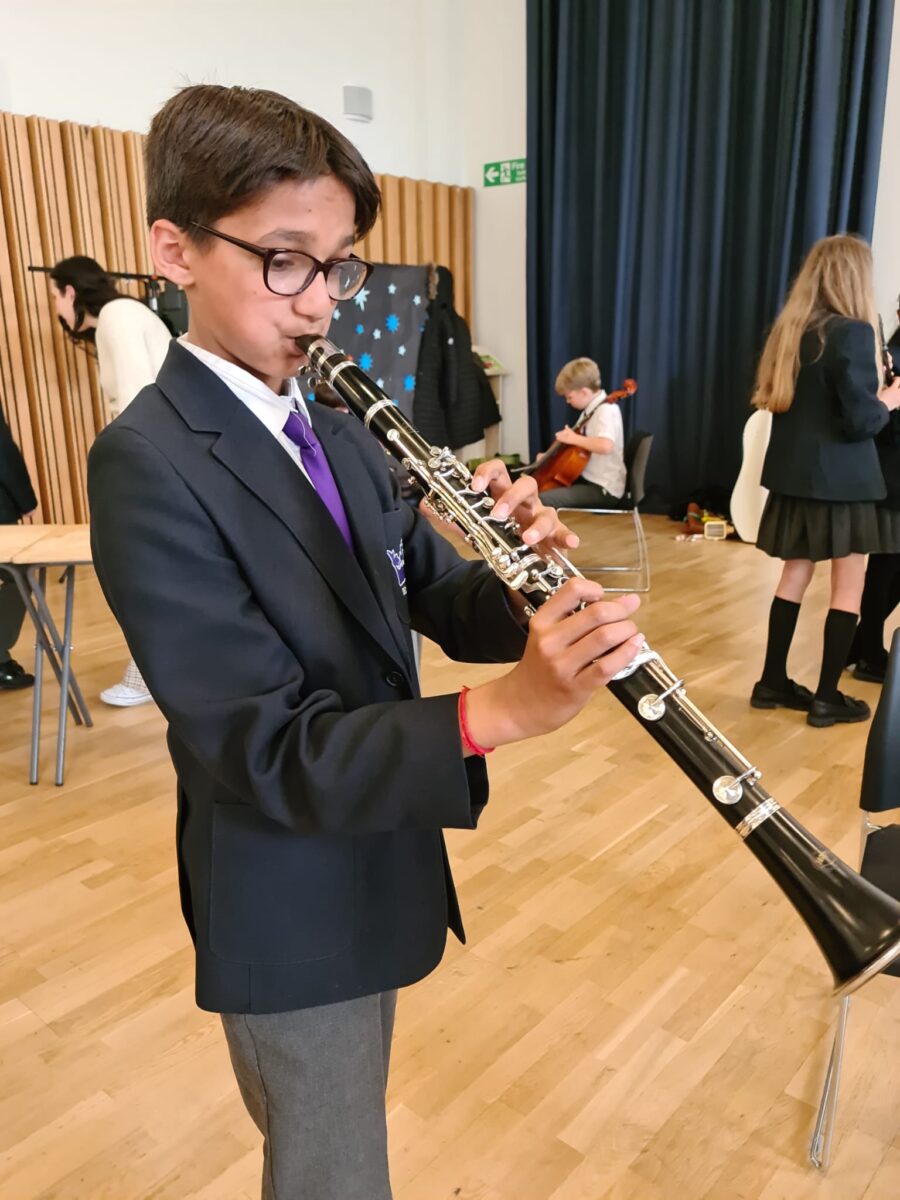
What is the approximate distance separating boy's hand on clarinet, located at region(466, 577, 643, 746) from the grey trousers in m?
0.36

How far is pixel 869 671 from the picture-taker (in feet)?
10.8

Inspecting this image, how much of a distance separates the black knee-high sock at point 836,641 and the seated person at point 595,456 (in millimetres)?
1647

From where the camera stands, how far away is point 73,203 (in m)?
4.60

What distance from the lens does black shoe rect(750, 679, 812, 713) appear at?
9.87ft

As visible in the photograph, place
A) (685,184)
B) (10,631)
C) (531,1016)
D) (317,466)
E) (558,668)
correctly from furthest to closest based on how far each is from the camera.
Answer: (685,184) < (10,631) < (531,1016) < (317,466) < (558,668)

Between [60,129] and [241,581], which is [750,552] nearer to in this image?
[60,129]

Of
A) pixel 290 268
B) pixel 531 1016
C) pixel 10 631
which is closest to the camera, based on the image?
pixel 290 268

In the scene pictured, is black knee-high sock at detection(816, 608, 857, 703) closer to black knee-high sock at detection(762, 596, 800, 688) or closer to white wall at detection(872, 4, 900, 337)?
black knee-high sock at detection(762, 596, 800, 688)

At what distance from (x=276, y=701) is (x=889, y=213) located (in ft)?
18.6

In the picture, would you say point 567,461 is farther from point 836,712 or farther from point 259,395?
point 259,395

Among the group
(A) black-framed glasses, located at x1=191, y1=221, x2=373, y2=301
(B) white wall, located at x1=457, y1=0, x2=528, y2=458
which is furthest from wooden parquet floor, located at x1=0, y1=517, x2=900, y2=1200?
(B) white wall, located at x1=457, y1=0, x2=528, y2=458

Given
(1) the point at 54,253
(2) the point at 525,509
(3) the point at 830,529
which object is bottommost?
(3) the point at 830,529

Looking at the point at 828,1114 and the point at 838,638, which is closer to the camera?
the point at 828,1114

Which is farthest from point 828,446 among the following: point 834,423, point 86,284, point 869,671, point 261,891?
point 86,284
